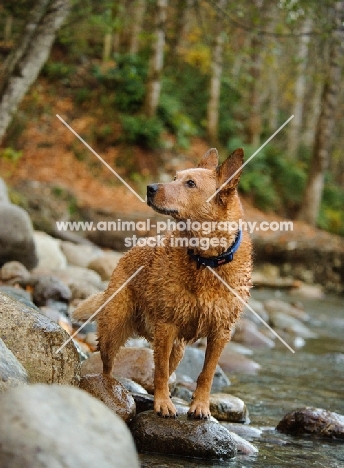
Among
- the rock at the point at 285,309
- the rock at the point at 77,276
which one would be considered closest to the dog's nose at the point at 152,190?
the rock at the point at 77,276

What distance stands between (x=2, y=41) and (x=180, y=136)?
23.9 ft

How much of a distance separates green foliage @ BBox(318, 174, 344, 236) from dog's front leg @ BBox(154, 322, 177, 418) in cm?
2126

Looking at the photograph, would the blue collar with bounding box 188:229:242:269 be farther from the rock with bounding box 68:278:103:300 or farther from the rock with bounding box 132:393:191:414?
the rock with bounding box 68:278:103:300

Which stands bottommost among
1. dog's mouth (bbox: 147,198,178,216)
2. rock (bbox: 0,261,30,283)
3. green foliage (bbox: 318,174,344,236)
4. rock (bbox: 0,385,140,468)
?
green foliage (bbox: 318,174,344,236)

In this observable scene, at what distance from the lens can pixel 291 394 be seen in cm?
774

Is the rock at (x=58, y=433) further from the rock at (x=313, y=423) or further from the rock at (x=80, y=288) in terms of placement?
the rock at (x=80, y=288)

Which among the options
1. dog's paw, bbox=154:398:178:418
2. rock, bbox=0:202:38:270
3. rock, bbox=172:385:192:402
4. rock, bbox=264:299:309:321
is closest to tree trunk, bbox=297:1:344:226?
rock, bbox=264:299:309:321

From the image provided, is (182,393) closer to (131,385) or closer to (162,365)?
(131,385)

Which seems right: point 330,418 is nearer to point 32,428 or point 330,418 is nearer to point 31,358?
point 31,358

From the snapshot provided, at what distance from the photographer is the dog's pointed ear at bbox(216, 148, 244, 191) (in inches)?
199

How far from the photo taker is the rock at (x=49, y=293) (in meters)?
8.94

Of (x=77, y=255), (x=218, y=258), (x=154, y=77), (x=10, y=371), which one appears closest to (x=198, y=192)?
(x=218, y=258)

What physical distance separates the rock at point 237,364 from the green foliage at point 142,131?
1529 centimetres

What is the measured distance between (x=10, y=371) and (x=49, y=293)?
4.73 m
